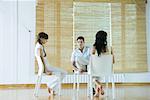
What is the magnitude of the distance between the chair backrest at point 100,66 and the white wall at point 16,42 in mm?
2809

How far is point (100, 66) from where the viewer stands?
16.3 feet

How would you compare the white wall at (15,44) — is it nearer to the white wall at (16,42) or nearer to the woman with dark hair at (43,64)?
the white wall at (16,42)

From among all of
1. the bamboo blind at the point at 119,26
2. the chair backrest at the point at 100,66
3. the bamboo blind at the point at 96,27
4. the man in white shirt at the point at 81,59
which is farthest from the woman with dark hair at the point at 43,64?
the bamboo blind at the point at 119,26

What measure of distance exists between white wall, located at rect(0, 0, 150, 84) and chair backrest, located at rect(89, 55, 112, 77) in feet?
9.22

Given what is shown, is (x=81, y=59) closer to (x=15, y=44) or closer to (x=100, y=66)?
(x=100, y=66)

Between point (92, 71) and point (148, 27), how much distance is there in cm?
342

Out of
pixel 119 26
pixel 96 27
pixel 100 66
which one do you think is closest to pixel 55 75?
pixel 100 66

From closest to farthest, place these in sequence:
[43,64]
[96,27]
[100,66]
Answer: [100,66]
[43,64]
[96,27]

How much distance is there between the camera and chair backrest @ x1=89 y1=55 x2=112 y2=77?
496 centimetres

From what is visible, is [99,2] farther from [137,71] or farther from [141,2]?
[137,71]

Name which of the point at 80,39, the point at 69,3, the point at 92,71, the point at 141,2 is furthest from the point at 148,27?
the point at 92,71

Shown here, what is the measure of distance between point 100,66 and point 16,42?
10.2ft

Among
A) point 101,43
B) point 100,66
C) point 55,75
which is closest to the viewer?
point 100,66

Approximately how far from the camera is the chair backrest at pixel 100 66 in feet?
16.3
